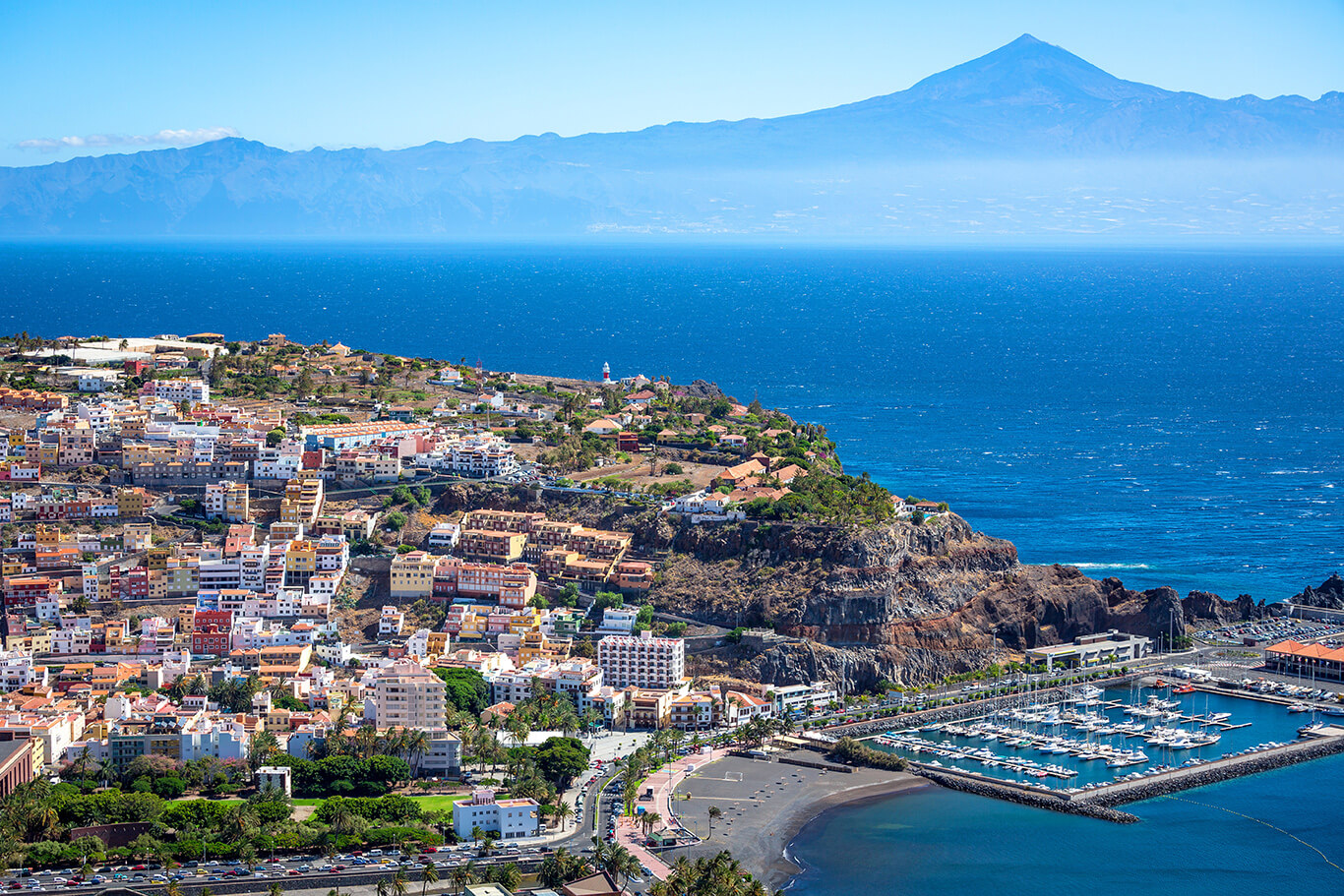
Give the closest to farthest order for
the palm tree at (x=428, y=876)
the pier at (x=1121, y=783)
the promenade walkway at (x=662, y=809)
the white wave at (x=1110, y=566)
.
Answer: the palm tree at (x=428, y=876)
the promenade walkway at (x=662, y=809)
the pier at (x=1121, y=783)
the white wave at (x=1110, y=566)

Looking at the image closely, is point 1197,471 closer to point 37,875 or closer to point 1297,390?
point 1297,390

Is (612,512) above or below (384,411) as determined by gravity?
below

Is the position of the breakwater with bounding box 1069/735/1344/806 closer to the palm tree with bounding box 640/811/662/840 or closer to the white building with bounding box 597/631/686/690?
the palm tree with bounding box 640/811/662/840

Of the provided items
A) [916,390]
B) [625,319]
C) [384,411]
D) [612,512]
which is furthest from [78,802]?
[625,319]

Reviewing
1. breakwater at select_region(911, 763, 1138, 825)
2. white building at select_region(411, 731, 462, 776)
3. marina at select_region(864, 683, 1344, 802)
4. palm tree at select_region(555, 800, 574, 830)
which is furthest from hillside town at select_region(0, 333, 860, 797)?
breakwater at select_region(911, 763, 1138, 825)

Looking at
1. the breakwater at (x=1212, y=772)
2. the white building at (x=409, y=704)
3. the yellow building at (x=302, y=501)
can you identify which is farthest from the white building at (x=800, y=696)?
the yellow building at (x=302, y=501)

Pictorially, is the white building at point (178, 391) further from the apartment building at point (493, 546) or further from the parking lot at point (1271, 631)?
the parking lot at point (1271, 631)

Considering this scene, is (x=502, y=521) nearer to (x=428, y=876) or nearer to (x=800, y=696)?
(x=800, y=696)
